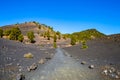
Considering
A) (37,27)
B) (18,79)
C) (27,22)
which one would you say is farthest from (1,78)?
(27,22)

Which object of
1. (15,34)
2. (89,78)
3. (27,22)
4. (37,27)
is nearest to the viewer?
(89,78)

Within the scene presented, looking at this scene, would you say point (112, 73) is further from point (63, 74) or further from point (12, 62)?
point (12, 62)

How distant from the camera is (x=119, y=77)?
17.9 meters

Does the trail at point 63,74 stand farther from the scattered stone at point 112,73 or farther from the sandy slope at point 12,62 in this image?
the sandy slope at point 12,62

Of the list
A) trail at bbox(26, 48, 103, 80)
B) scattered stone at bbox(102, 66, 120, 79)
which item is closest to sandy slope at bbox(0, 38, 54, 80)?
trail at bbox(26, 48, 103, 80)

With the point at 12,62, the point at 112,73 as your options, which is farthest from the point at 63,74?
the point at 12,62

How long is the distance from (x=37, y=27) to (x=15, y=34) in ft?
235

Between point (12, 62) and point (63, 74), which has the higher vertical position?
point (12, 62)

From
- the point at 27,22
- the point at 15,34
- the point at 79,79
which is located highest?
the point at 27,22

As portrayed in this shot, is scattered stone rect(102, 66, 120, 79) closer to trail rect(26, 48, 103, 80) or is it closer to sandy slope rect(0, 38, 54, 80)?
trail rect(26, 48, 103, 80)

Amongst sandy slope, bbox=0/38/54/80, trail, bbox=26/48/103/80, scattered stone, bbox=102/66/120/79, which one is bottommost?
trail, bbox=26/48/103/80

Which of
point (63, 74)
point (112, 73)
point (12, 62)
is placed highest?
point (12, 62)

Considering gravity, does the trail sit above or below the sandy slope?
below

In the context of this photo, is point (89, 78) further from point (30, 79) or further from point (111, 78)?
point (30, 79)
